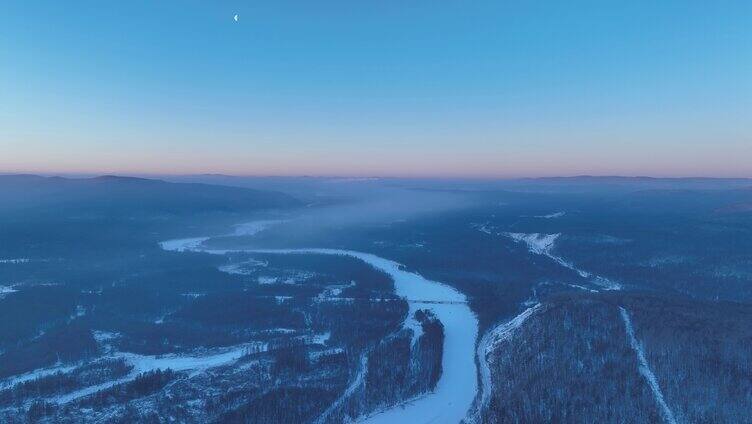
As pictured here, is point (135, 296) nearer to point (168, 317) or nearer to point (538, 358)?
point (168, 317)

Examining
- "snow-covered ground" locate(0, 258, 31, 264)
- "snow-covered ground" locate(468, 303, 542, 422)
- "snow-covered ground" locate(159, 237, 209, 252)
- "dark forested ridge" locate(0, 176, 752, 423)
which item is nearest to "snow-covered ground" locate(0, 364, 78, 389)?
"dark forested ridge" locate(0, 176, 752, 423)

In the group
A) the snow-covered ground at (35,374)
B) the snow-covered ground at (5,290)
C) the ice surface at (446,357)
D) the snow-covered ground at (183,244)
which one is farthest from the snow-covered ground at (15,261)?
the ice surface at (446,357)

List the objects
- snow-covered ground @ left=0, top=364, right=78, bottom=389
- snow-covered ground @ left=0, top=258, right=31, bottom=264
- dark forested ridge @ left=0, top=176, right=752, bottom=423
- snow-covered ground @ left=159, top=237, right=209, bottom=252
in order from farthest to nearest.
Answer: snow-covered ground @ left=159, top=237, right=209, bottom=252 → snow-covered ground @ left=0, top=258, right=31, bottom=264 → snow-covered ground @ left=0, top=364, right=78, bottom=389 → dark forested ridge @ left=0, top=176, right=752, bottom=423

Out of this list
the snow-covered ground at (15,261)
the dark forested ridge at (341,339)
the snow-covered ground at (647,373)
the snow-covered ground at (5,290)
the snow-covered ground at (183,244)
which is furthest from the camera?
the snow-covered ground at (183,244)

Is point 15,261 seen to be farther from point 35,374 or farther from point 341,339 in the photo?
point 341,339

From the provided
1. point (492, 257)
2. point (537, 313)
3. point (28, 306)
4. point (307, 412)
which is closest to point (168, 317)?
point (28, 306)

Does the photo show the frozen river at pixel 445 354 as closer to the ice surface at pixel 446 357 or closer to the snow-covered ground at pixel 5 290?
the ice surface at pixel 446 357

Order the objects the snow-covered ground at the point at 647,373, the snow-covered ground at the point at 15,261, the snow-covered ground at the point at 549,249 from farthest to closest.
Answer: the snow-covered ground at the point at 15,261, the snow-covered ground at the point at 549,249, the snow-covered ground at the point at 647,373

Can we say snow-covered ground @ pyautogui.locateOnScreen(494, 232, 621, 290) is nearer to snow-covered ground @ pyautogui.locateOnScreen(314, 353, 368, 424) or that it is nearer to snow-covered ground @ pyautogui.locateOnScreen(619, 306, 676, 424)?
snow-covered ground @ pyautogui.locateOnScreen(619, 306, 676, 424)

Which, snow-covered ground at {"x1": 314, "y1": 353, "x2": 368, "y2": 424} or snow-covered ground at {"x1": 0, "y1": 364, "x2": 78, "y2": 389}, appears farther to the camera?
snow-covered ground at {"x1": 0, "y1": 364, "x2": 78, "y2": 389}
